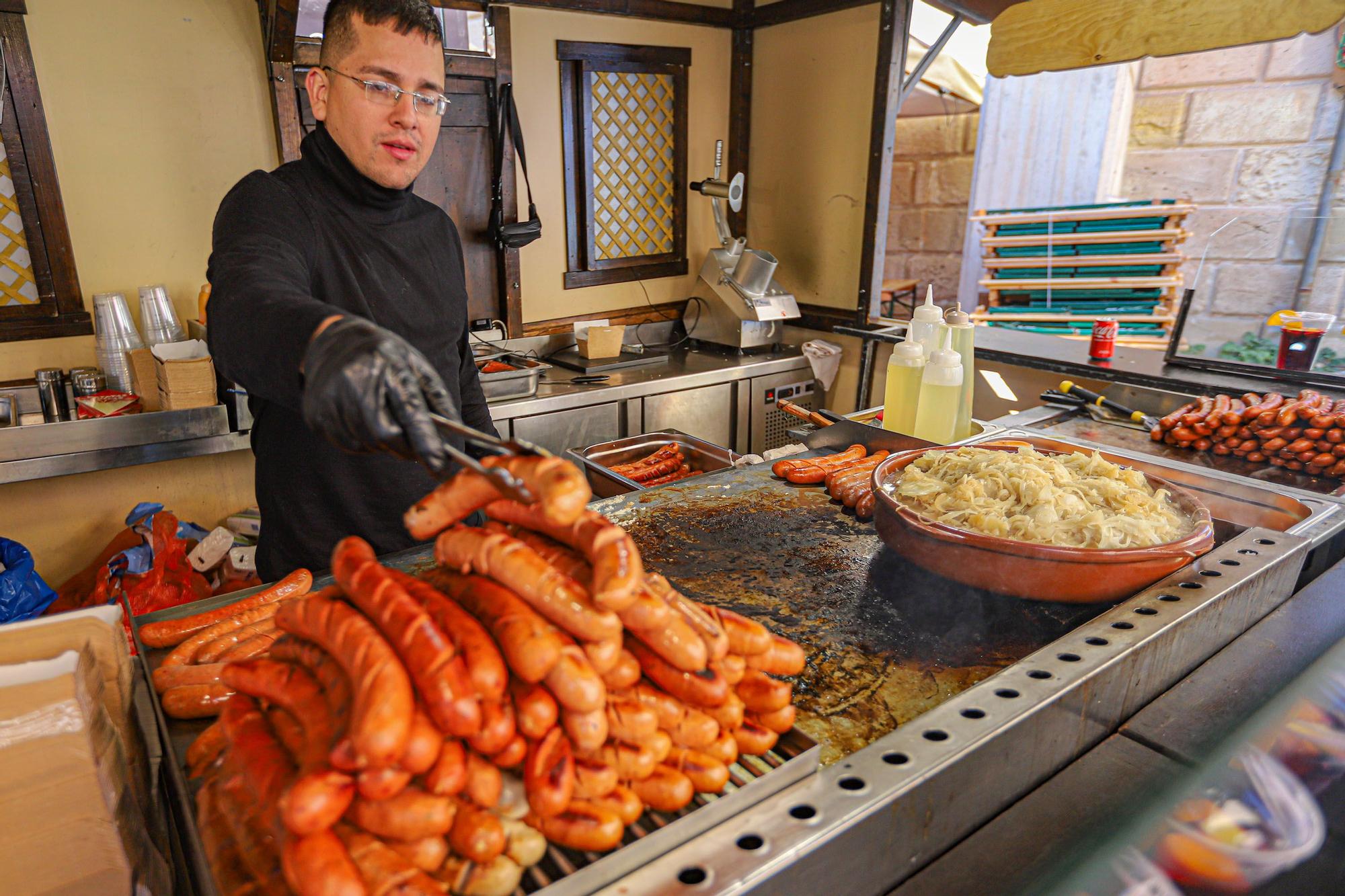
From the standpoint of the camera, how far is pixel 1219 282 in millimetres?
3568

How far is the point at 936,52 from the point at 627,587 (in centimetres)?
512

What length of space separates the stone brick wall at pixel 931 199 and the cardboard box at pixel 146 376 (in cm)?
713

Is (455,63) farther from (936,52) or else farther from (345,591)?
(345,591)

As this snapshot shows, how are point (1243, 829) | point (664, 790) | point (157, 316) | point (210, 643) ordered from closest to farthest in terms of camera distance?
point (1243, 829) → point (664, 790) → point (210, 643) → point (157, 316)

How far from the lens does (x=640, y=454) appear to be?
3809 mm

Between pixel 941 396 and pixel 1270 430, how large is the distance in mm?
1155

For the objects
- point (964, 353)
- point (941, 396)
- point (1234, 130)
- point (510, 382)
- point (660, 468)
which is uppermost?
point (1234, 130)

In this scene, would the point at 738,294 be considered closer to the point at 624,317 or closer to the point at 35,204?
the point at 624,317

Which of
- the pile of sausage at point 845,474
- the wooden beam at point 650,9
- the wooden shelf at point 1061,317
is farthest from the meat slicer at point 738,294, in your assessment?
the pile of sausage at point 845,474

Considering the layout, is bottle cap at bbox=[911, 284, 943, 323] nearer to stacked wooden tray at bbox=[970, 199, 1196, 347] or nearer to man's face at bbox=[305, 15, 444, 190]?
man's face at bbox=[305, 15, 444, 190]

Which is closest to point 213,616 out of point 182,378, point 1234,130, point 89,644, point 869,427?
point 89,644

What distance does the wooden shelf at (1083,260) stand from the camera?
5812 mm

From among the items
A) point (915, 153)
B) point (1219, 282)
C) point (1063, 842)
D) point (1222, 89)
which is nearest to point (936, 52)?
point (1219, 282)

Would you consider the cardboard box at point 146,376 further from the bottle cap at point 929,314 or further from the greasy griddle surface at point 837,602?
the bottle cap at point 929,314
